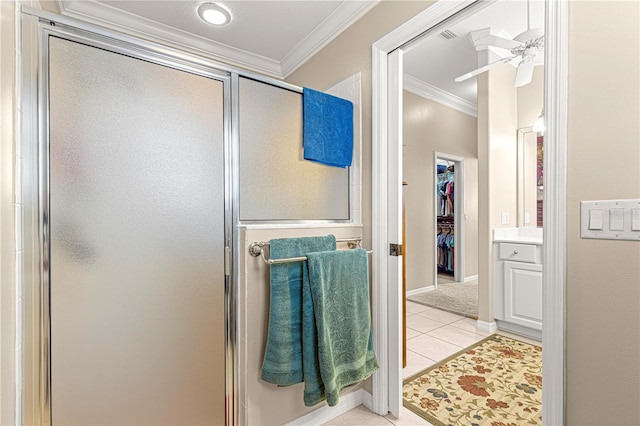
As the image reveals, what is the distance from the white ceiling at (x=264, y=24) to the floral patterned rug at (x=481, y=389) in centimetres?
210

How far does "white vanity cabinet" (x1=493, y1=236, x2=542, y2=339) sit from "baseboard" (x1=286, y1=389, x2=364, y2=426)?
1.85 metres

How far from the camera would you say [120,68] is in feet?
3.77

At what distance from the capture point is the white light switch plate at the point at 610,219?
2.76 ft

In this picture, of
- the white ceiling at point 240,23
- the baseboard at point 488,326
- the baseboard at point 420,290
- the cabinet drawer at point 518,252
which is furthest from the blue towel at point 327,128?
the baseboard at point 420,290

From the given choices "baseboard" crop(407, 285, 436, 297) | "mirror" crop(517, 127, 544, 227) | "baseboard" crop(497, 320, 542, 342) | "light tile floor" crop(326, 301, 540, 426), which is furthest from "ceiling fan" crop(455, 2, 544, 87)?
"baseboard" crop(407, 285, 436, 297)

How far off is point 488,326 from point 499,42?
2497 mm

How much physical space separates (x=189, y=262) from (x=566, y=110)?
155 cm

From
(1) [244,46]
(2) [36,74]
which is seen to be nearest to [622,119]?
(2) [36,74]

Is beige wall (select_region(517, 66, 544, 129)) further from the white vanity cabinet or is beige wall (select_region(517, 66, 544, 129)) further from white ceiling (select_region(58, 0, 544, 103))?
the white vanity cabinet

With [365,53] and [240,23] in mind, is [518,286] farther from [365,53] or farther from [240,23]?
[240,23]

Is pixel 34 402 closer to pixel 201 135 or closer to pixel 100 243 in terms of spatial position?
pixel 100 243

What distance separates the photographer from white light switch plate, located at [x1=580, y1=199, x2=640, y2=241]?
33.1 inches

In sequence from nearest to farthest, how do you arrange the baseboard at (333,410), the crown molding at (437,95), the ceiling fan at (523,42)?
the baseboard at (333,410)
the ceiling fan at (523,42)
the crown molding at (437,95)

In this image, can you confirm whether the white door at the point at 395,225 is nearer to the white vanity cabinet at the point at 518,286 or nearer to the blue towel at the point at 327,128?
the blue towel at the point at 327,128
